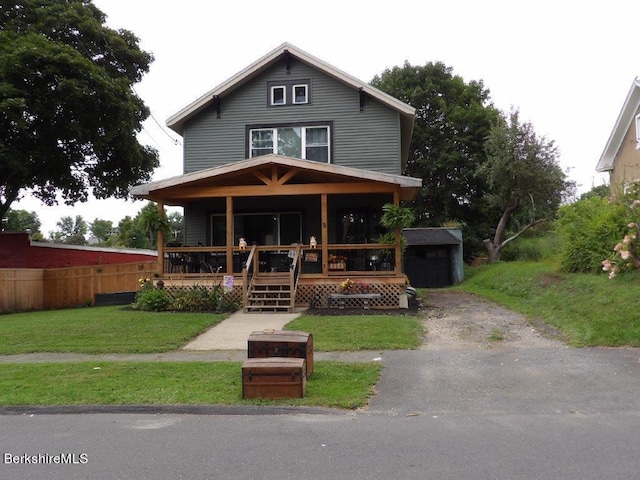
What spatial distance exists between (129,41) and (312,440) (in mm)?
26102

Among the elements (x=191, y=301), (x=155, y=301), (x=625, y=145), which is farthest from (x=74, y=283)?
(x=625, y=145)

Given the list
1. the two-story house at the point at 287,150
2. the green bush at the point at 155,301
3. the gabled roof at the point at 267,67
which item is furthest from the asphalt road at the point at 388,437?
the gabled roof at the point at 267,67

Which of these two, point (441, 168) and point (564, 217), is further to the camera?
point (441, 168)

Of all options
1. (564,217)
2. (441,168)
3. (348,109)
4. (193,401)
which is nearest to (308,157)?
(348,109)

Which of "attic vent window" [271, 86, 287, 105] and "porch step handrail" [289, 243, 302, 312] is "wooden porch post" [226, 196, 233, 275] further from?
"attic vent window" [271, 86, 287, 105]

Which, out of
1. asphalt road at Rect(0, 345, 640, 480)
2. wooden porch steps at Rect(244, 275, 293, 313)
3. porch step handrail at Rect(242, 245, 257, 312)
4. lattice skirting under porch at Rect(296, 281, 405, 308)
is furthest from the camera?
lattice skirting under porch at Rect(296, 281, 405, 308)

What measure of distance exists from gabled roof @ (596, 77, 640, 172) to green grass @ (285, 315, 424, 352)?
15.3m

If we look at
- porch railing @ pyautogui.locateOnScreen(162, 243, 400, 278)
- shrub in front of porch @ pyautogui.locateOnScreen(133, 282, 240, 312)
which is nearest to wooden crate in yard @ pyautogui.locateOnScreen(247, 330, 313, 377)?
shrub in front of porch @ pyautogui.locateOnScreen(133, 282, 240, 312)

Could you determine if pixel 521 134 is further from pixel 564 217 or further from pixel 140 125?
pixel 140 125

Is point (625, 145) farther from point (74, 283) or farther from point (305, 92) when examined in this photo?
point (74, 283)

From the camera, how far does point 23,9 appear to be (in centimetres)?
2205

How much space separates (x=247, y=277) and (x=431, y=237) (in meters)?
15.2

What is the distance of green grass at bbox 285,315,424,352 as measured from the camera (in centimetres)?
986

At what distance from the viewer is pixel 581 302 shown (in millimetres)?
12328
